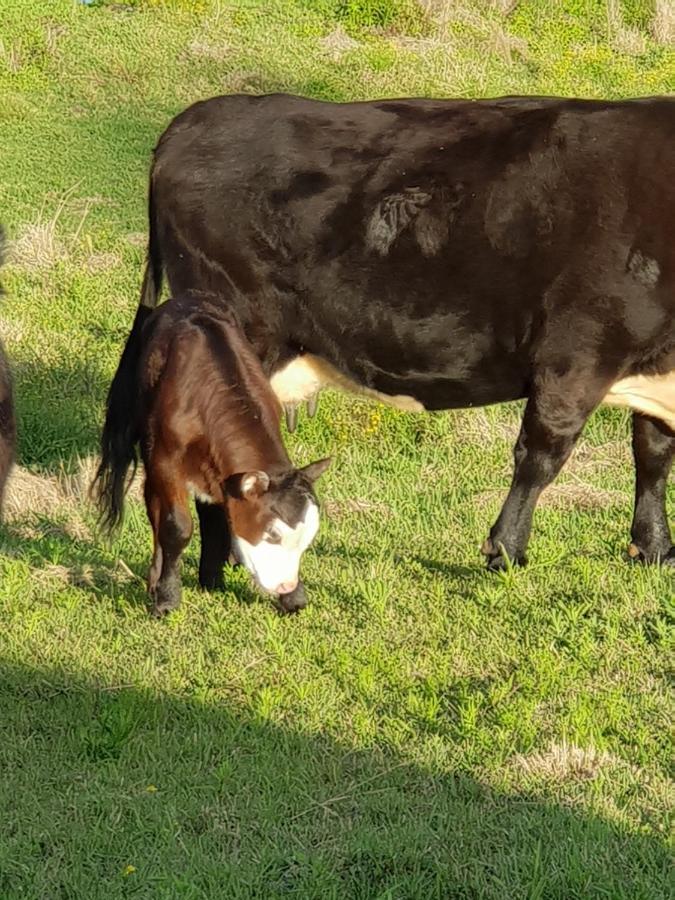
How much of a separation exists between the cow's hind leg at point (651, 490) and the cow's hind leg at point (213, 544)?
2.07 metres

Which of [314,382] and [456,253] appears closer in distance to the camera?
[456,253]

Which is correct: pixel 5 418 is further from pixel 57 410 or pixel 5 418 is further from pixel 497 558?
pixel 57 410

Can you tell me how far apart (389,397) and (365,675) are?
2.04m

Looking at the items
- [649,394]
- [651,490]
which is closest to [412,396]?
[649,394]

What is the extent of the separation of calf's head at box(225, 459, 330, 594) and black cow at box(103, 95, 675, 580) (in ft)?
4.24

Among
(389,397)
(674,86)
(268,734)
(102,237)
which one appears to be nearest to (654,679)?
(268,734)

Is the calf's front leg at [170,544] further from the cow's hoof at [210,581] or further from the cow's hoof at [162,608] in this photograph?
the cow's hoof at [210,581]

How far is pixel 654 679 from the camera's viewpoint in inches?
236

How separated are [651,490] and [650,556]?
1.26ft

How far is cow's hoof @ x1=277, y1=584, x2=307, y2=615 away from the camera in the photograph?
639cm

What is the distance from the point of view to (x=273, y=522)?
5996 mm

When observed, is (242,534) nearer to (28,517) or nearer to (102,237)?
(28,517)

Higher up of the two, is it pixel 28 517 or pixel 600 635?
pixel 600 635

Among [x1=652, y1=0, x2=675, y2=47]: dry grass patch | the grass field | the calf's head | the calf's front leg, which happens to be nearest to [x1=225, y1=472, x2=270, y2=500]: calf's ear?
the calf's head
